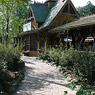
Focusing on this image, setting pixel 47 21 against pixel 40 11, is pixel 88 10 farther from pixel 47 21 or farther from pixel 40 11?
pixel 47 21

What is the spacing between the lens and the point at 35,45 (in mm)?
17359

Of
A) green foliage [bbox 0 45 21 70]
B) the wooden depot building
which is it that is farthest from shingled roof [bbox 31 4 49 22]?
green foliage [bbox 0 45 21 70]

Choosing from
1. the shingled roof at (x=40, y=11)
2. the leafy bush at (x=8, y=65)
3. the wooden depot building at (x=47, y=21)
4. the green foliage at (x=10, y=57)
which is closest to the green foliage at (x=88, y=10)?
the wooden depot building at (x=47, y=21)

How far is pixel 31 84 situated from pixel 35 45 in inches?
474

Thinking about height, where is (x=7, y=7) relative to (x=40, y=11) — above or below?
below

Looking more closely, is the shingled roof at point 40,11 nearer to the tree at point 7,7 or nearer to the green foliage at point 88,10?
the tree at point 7,7

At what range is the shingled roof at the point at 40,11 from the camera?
17766 mm

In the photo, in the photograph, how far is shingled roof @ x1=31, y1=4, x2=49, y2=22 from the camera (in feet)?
58.3

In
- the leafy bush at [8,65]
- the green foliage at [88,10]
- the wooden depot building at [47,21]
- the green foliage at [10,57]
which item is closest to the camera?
the leafy bush at [8,65]

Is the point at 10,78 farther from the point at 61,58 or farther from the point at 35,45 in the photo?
the point at 35,45

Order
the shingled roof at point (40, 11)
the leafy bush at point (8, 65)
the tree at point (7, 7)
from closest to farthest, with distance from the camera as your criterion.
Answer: the leafy bush at point (8, 65), the tree at point (7, 7), the shingled roof at point (40, 11)

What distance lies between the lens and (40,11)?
18.7 m

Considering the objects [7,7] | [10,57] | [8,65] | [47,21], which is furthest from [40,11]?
[8,65]

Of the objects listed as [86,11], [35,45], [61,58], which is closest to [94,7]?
[86,11]
